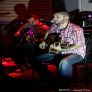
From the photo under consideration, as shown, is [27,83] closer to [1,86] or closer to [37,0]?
[1,86]

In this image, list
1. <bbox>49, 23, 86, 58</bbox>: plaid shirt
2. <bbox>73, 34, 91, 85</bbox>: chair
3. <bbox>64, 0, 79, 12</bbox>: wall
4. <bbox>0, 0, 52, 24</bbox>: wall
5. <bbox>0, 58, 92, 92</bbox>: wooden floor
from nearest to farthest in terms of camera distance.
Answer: <bbox>0, 58, 92, 92</bbox>: wooden floor < <bbox>49, 23, 86, 58</bbox>: plaid shirt < <bbox>73, 34, 91, 85</bbox>: chair < <bbox>64, 0, 79, 12</bbox>: wall < <bbox>0, 0, 52, 24</bbox>: wall

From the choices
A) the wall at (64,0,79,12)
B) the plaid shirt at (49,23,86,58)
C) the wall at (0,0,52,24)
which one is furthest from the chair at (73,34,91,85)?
the wall at (0,0,52,24)

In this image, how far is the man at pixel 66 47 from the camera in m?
4.15

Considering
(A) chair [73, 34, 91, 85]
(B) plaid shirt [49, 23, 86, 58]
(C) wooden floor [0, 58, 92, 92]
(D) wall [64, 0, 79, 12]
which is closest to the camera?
(C) wooden floor [0, 58, 92, 92]

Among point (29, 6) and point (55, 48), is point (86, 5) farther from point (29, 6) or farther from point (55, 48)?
point (55, 48)

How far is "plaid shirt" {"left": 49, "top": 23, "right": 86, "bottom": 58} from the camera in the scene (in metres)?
4.23

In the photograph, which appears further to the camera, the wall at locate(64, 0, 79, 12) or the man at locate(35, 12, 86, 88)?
the wall at locate(64, 0, 79, 12)

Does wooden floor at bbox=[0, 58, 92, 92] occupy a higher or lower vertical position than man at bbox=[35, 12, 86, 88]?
lower

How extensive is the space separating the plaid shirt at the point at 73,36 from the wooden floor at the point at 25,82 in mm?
483

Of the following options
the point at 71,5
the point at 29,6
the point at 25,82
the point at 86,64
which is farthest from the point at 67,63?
the point at 29,6

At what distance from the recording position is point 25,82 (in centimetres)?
452

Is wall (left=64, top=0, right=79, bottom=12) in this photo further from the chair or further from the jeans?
the jeans

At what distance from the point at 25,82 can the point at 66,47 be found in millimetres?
774

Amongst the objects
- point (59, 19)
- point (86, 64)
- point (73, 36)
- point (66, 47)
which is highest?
point (59, 19)
